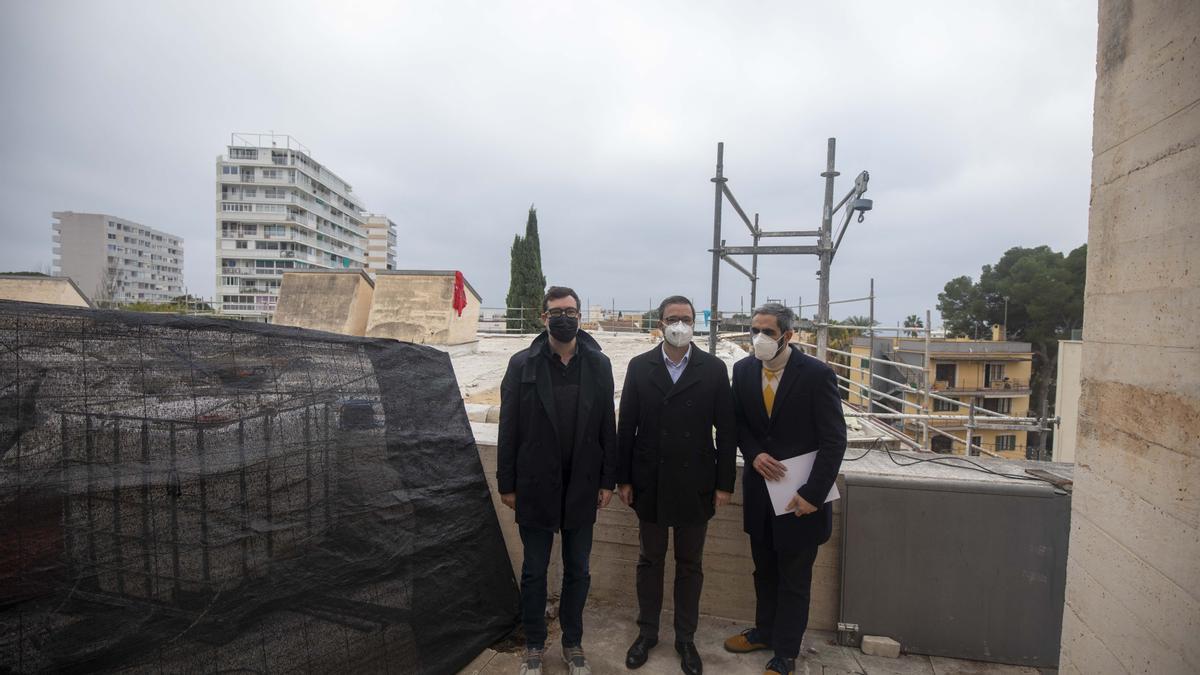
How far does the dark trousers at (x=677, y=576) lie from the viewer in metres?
2.72

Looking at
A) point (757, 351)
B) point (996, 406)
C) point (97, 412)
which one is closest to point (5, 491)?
point (97, 412)

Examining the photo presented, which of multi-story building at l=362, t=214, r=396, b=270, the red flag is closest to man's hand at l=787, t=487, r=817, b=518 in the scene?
the red flag

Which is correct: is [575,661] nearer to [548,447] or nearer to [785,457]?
[548,447]

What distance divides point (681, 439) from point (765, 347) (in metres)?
0.63

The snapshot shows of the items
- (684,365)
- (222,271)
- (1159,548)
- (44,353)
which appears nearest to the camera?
(1159,548)

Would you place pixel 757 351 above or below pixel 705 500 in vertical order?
above

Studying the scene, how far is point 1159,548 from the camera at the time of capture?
1410 millimetres

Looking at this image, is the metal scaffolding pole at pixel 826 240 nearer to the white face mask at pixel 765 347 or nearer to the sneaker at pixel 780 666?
the white face mask at pixel 765 347

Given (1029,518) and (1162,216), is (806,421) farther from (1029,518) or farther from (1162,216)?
(1162,216)

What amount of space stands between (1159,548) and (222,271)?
78.1 metres

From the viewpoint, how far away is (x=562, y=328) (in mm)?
2715

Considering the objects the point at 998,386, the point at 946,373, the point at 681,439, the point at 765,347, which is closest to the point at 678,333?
the point at 765,347

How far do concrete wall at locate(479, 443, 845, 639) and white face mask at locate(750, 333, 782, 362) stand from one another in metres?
0.74

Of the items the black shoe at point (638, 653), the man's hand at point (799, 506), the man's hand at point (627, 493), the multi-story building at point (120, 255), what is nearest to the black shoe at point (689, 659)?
the black shoe at point (638, 653)
